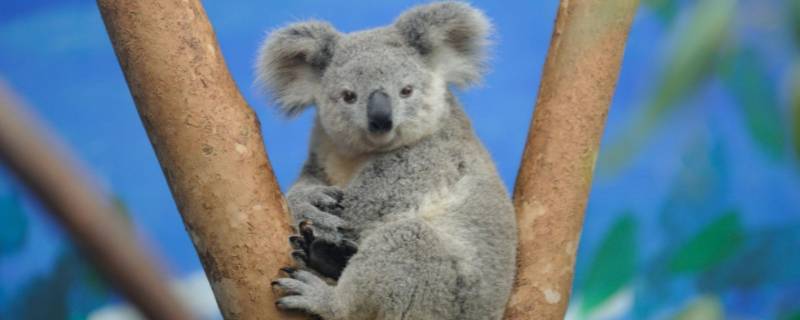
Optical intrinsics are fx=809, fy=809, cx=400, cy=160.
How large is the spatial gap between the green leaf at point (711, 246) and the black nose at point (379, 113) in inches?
80.6

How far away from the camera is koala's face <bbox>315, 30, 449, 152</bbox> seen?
8.81 feet

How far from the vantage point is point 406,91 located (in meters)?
2.76

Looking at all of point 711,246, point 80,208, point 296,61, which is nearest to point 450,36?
point 296,61

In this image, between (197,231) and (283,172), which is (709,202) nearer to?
(283,172)

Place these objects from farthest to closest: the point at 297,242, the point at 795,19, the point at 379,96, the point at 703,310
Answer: the point at 703,310 → the point at 379,96 → the point at 297,242 → the point at 795,19

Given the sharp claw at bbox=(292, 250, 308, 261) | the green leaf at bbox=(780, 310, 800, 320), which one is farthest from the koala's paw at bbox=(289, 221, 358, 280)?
the green leaf at bbox=(780, 310, 800, 320)

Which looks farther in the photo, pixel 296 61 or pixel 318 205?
pixel 296 61

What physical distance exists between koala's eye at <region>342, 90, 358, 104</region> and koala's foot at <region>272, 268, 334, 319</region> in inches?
28.9

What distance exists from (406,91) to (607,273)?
1.82 m

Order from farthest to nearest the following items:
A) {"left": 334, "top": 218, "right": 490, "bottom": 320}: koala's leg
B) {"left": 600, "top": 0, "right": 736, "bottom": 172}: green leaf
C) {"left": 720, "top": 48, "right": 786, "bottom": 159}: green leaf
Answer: {"left": 720, "top": 48, "right": 786, "bottom": 159}: green leaf → {"left": 334, "top": 218, "right": 490, "bottom": 320}: koala's leg → {"left": 600, "top": 0, "right": 736, "bottom": 172}: green leaf

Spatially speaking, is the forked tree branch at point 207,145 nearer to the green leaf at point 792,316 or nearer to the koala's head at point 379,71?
the koala's head at point 379,71

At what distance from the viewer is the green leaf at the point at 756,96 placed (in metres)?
3.70

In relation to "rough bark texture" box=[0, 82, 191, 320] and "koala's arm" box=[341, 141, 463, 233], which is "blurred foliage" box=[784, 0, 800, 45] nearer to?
"koala's arm" box=[341, 141, 463, 233]

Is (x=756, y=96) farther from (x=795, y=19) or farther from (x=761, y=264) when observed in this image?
(x=795, y=19)
